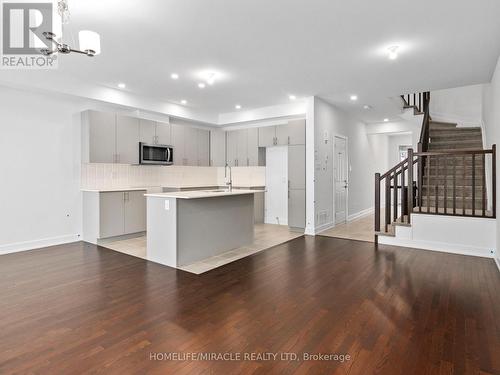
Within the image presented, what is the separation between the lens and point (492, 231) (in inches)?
171

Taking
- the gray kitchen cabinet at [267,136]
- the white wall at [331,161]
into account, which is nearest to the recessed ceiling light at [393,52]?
the white wall at [331,161]

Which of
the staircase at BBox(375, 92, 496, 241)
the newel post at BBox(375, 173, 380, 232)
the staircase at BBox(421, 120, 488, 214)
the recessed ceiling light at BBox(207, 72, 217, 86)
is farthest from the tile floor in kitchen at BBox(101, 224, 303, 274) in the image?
the recessed ceiling light at BBox(207, 72, 217, 86)

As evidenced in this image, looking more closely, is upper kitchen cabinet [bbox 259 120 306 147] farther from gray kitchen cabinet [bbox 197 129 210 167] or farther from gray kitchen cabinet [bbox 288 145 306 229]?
gray kitchen cabinet [bbox 197 129 210 167]

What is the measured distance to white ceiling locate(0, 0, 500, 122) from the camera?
2.88 m

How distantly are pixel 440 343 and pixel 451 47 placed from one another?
11.5 ft

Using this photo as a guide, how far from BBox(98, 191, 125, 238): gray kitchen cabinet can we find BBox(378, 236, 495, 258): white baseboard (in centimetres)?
479

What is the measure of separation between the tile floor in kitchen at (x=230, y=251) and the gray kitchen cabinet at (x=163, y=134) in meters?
2.11

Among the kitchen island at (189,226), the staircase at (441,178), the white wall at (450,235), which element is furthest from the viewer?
the staircase at (441,178)

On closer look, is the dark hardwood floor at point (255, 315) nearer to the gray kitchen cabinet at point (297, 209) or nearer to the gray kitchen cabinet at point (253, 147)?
the gray kitchen cabinet at point (297, 209)

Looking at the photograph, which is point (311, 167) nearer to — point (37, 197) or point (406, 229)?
point (406, 229)

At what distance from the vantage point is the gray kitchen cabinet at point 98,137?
532cm

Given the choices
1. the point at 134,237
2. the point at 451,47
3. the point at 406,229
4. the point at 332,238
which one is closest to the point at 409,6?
the point at 451,47
